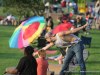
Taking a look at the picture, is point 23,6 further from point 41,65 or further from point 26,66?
point 26,66

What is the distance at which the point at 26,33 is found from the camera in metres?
7.87

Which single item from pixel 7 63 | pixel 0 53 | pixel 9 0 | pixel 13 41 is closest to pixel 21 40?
pixel 13 41

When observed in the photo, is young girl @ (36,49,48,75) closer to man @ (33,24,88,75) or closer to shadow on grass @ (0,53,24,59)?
man @ (33,24,88,75)

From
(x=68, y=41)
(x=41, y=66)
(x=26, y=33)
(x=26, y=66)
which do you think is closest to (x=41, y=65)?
(x=41, y=66)

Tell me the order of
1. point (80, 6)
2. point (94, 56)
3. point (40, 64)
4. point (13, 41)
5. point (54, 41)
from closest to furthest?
point (40, 64) → point (54, 41) → point (13, 41) → point (94, 56) → point (80, 6)

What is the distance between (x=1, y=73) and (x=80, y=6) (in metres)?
12.0

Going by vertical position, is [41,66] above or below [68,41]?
below

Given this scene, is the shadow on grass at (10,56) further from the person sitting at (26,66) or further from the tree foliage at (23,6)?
the tree foliage at (23,6)

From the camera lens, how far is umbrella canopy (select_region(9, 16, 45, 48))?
7.58 metres

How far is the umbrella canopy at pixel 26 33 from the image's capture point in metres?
7.58

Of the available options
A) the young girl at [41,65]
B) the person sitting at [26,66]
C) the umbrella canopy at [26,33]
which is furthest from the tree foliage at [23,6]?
the person sitting at [26,66]

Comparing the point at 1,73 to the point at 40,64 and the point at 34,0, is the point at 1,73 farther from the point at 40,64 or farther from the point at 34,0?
the point at 34,0

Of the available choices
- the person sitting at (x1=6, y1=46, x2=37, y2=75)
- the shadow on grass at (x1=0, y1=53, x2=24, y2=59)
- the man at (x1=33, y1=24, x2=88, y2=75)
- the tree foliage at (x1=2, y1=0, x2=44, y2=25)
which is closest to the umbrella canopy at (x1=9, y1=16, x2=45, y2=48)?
the man at (x1=33, y1=24, x2=88, y2=75)

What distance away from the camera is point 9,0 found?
80.0 feet
